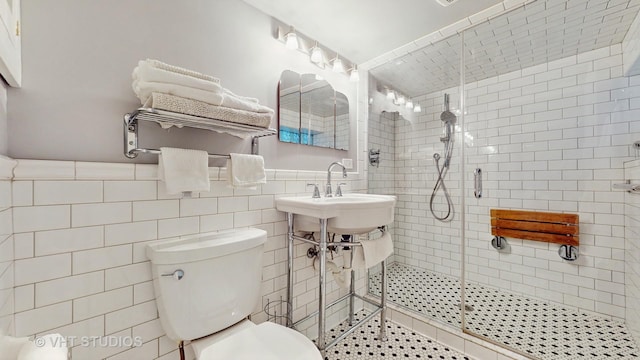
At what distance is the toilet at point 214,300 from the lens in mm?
931

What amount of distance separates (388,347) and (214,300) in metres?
1.16

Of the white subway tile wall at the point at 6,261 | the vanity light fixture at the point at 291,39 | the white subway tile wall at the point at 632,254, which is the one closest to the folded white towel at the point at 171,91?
the white subway tile wall at the point at 6,261

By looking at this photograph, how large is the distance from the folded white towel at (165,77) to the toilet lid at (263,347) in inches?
39.2

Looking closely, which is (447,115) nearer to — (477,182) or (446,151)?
(446,151)

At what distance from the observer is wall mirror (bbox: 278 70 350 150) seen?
62.6 inches

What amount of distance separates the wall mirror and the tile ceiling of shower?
22.6 inches

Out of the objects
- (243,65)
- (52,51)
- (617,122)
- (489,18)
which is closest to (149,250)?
(52,51)

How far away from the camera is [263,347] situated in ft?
3.11

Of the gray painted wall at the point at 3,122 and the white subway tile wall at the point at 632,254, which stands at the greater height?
the gray painted wall at the point at 3,122

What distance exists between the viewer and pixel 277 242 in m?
1.50

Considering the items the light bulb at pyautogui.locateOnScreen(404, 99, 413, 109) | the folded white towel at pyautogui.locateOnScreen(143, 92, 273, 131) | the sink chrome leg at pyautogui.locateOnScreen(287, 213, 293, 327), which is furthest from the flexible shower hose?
the folded white towel at pyautogui.locateOnScreen(143, 92, 273, 131)

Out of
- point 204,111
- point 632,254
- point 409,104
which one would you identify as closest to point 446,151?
point 409,104

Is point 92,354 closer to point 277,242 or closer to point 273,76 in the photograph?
point 277,242

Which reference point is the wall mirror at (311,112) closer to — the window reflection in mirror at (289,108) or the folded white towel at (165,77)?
the window reflection in mirror at (289,108)
